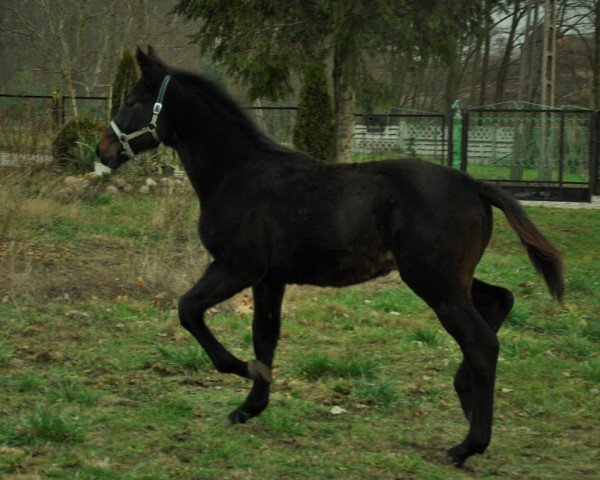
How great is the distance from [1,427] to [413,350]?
364 centimetres

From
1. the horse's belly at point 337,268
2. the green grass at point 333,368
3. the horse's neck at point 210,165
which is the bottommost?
the green grass at point 333,368

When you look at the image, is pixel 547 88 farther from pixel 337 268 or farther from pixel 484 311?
pixel 337 268

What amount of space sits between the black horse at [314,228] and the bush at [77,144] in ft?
38.0

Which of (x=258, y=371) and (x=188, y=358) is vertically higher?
(x=258, y=371)

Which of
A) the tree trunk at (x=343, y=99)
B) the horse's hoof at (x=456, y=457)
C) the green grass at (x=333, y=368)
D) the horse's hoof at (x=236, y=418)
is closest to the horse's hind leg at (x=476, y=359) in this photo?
the horse's hoof at (x=456, y=457)

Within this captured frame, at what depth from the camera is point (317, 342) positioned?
7750mm

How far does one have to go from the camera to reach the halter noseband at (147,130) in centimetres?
587

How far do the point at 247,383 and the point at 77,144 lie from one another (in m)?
12.2

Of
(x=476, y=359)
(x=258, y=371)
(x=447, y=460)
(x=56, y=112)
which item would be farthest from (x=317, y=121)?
(x=447, y=460)

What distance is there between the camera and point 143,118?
19.5ft

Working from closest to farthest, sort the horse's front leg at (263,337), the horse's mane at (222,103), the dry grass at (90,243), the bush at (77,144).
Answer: the horse's front leg at (263,337), the horse's mane at (222,103), the dry grass at (90,243), the bush at (77,144)

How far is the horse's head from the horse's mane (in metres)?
0.14

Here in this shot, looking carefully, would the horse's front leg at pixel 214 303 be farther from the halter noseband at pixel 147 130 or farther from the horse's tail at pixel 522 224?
the horse's tail at pixel 522 224

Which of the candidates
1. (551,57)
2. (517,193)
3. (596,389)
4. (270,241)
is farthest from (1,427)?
(551,57)
